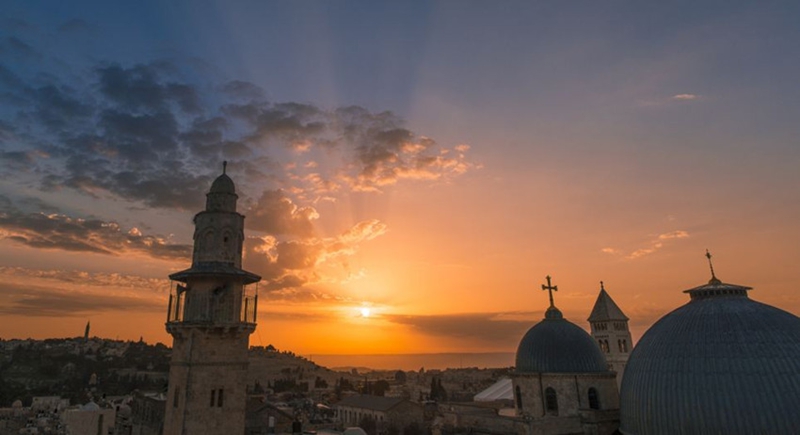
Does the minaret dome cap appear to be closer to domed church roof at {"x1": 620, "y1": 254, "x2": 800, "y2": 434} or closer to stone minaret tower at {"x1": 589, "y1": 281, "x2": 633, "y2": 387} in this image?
domed church roof at {"x1": 620, "y1": 254, "x2": 800, "y2": 434}

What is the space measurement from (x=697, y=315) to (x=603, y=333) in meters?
36.3

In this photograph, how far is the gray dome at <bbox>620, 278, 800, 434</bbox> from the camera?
49.2 feet

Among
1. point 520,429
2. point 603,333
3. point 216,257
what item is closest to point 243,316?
point 216,257

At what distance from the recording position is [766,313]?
17734 millimetres

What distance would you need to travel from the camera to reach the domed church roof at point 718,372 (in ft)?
49.2

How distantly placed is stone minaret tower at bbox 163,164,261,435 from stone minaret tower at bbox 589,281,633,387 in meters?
45.5

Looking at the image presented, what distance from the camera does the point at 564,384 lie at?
82.9ft

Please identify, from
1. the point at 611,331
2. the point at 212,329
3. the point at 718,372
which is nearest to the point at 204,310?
the point at 212,329

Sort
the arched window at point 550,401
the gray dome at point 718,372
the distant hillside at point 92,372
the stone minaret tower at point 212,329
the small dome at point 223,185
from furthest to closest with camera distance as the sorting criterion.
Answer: the distant hillside at point 92,372
the arched window at point 550,401
the small dome at point 223,185
the stone minaret tower at point 212,329
the gray dome at point 718,372

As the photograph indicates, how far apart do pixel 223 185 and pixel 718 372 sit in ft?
66.7

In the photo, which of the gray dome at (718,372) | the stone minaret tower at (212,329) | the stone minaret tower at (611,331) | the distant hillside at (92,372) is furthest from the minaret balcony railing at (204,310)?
the distant hillside at (92,372)

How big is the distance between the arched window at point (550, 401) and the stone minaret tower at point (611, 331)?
2899 centimetres

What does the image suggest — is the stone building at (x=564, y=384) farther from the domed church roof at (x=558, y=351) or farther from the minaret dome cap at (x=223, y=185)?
the minaret dome cap at (x=223, y=185)

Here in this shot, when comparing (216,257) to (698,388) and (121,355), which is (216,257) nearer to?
(698,388)
